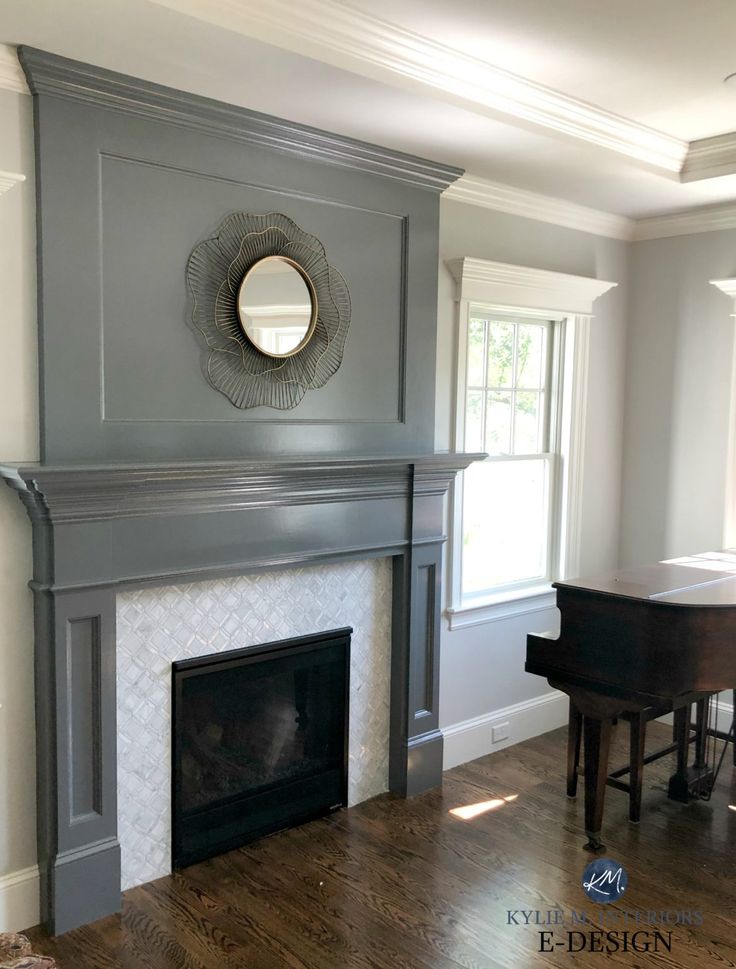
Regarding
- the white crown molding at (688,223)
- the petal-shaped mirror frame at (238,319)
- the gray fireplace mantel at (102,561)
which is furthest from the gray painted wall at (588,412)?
the gray fireplace mantel at (102,561)

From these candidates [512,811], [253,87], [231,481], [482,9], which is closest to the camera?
[482,9]

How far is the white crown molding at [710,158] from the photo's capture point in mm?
3760

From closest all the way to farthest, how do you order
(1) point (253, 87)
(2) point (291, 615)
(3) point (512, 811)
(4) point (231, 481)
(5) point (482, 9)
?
(5) point (482, 9) → (1) point (253, 87) → (4) point (231, 481) → (2) point (291, 615) → (3) point (512, 811)

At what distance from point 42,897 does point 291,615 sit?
1265 millimetres

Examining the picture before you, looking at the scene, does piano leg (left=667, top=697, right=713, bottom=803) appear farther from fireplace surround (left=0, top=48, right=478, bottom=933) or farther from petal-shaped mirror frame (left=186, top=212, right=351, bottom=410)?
petal-shaped mirror frame (left=186, top=212, right=351, bottom=410)

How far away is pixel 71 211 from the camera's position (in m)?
2.67

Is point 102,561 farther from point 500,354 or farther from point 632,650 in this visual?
point 500,354

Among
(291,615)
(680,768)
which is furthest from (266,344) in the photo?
(680,768)

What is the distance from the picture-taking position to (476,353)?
4.16 meters

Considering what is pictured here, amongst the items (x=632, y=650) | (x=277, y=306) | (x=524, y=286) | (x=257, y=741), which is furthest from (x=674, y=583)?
(x=277, y=306)

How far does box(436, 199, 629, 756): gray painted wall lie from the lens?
3.93 meters

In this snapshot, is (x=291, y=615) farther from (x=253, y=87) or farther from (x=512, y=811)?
(x=253, y=87)

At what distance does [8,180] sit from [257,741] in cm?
215

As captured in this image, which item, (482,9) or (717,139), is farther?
(717,139)
